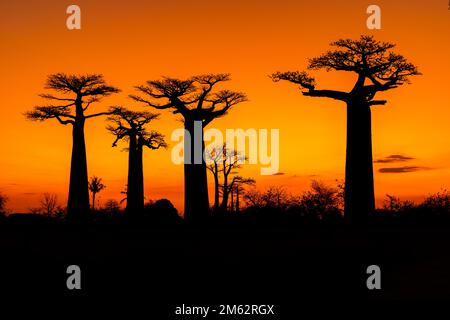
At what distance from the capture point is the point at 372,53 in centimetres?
2077

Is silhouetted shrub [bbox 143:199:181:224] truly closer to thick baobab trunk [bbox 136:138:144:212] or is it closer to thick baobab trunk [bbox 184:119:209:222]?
thick baobab trunk [bbox 184:119:209:222]

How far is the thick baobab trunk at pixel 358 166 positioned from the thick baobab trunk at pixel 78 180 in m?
10.4

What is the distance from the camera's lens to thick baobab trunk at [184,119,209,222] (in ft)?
78.9

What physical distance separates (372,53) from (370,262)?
9110 mm

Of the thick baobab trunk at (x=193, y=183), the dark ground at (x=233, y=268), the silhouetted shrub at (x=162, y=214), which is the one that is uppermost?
the thick baobab trunk at (x=193, y=183)

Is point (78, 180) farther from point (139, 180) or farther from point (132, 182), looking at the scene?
point (139, 180)

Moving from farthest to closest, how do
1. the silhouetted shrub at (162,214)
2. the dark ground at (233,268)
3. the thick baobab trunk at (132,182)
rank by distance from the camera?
the thick baobab trunk at (132,182), the silhouetted shrub at (162,214), the dark ground at (233,268)

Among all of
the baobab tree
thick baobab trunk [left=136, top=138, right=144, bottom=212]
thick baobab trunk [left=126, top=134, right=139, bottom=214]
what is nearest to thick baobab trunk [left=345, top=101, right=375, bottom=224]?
the baobab tree

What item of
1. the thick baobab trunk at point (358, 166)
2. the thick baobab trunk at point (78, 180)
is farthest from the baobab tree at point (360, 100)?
the thick baobab trunk at point (78, 180)

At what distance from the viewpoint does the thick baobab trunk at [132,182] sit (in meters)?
28.0

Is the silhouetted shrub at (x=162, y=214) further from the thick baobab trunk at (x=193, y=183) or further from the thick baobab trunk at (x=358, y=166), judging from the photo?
the thick baobab trunk at (x=358, y=166)

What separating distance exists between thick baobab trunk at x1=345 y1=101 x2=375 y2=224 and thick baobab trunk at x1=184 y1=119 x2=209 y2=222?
5742 millimetres
